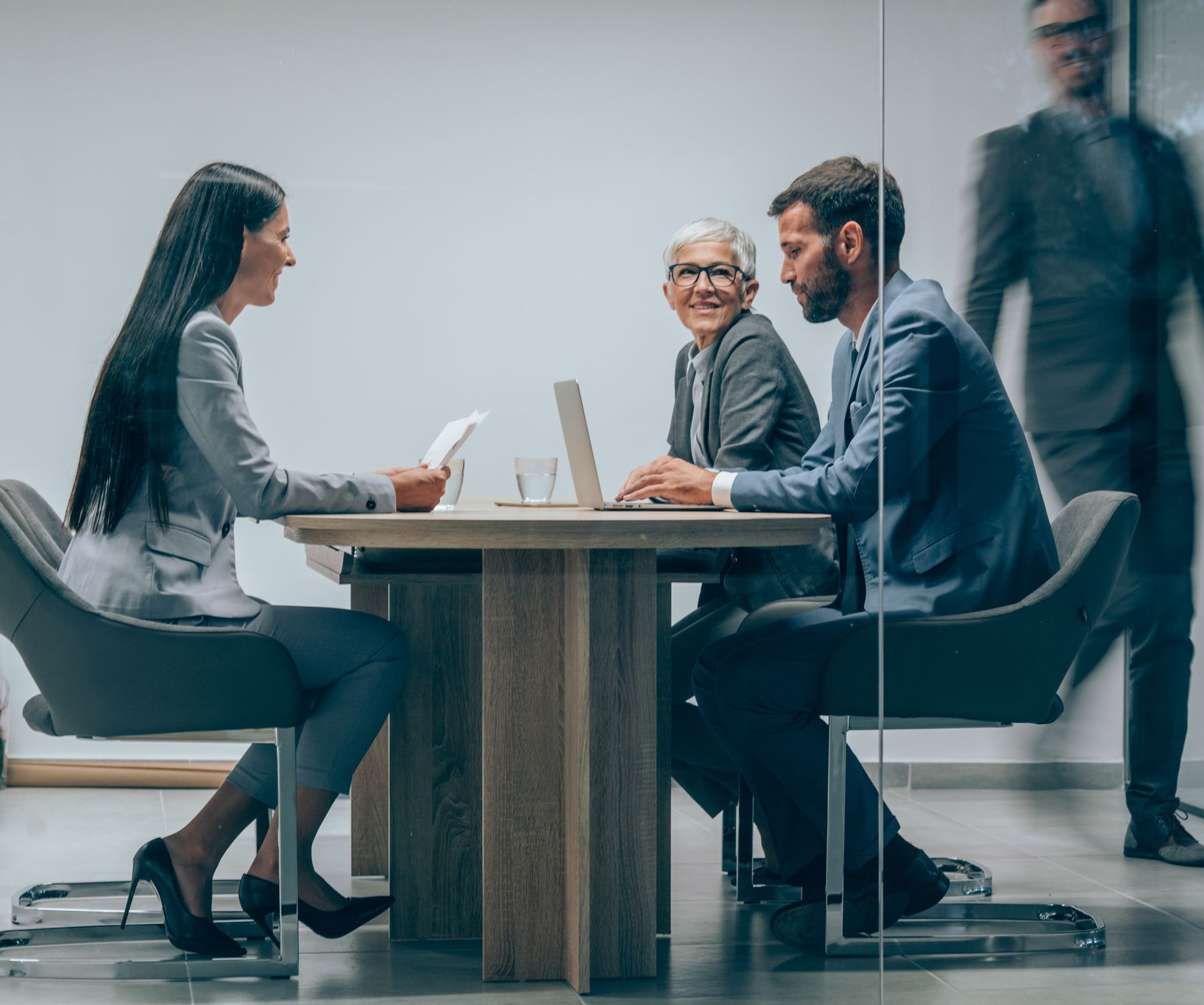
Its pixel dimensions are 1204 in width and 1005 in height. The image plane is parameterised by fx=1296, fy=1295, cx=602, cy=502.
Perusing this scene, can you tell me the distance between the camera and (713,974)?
2043mm

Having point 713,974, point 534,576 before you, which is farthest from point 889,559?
point 713,974

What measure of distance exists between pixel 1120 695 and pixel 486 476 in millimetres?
1244

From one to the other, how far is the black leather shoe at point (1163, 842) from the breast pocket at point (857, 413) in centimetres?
73

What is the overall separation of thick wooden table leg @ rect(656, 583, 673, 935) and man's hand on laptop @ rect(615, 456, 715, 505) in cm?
16

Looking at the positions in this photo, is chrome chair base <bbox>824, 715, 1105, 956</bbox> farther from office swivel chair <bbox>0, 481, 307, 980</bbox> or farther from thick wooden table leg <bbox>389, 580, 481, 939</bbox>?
office swivel chair <bbox>0, 481, 307, 980</bbox>

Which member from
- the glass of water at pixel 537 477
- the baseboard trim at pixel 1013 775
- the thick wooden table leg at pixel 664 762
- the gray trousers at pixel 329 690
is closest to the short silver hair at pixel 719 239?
the glass of water at pixel 537 477

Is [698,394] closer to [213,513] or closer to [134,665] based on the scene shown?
[213,513]

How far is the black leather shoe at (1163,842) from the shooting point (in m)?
1.95

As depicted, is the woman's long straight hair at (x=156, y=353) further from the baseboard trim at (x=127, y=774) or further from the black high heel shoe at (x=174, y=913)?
the black high heel shoe at (x=174, y=913)

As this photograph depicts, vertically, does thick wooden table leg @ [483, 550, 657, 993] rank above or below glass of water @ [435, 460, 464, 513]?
below

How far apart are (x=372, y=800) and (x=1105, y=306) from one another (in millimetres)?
1529

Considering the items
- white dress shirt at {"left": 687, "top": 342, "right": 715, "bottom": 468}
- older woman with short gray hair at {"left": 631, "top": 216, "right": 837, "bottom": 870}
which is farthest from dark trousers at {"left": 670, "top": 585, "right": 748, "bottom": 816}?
white dress shirt at {"left": 687, "top": 342, "right": 715, "bottom": 468}

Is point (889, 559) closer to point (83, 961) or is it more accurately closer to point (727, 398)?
point (727, 398)

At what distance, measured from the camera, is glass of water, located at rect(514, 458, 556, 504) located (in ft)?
7.80
